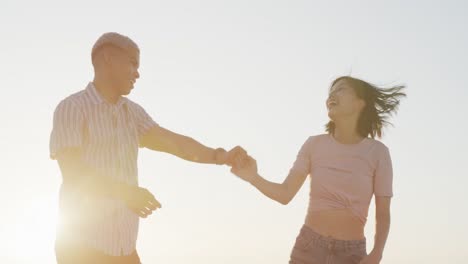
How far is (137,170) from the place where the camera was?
583 cm

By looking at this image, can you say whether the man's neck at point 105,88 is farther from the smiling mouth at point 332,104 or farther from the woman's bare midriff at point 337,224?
the smiling mouth at point 332,104

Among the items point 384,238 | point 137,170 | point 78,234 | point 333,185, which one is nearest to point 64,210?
point 78,234

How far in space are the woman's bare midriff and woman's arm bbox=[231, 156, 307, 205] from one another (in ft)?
1.45

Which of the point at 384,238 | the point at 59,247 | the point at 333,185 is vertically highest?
the point at 333,185

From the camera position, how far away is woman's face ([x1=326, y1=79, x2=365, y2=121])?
303 inches

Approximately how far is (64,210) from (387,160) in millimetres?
3684

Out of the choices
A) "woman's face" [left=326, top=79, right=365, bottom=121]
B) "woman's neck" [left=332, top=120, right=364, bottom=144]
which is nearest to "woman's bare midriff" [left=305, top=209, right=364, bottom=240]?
"woman's neck" [left=332, top=120, right=364, bottom=144]

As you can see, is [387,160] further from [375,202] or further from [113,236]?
[113,236]

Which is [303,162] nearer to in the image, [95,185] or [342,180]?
[342,180]

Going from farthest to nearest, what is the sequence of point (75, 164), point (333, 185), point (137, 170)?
point (333, 185), point (137, 170), point (75, 164)

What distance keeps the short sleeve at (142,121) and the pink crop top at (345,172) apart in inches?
77.9

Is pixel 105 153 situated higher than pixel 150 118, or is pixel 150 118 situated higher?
pixel 150 118

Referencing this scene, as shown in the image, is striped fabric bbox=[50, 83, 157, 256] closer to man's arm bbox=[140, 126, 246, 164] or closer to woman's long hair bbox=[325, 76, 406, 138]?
man's arm bbox=[140, 126, 246, 164]

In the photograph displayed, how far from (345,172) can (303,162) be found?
1.61 ft
